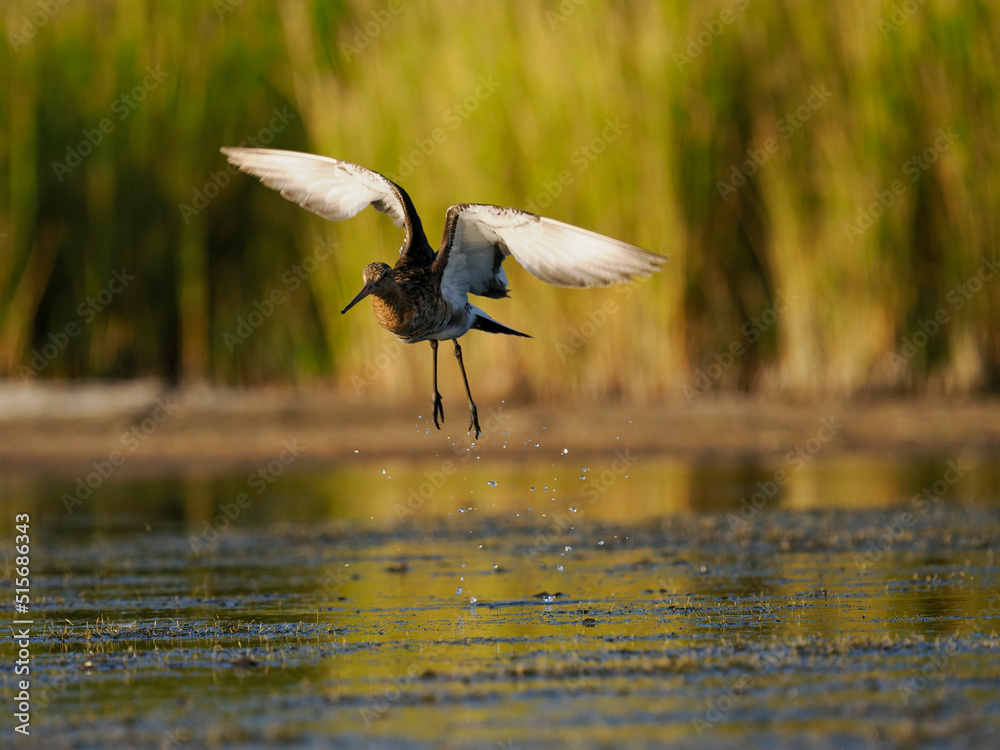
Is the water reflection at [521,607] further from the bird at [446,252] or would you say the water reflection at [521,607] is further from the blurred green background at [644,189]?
the blurred green background at [644,189]

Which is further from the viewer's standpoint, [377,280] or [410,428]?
[410,428]

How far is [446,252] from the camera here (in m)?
6.96

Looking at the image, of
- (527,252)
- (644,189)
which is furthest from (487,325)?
(644,189)

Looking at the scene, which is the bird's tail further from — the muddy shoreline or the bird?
the muddy shoreline

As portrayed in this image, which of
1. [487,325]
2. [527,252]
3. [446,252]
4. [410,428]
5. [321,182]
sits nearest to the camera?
[527,252]

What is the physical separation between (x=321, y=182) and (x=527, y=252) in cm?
131

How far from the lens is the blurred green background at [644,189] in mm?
13969

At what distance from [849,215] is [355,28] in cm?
570

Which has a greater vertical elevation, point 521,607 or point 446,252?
point 446,252

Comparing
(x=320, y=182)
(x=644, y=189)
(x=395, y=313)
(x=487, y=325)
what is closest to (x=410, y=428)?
(x=644, y=189)

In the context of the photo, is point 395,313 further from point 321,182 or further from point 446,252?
point 321,182

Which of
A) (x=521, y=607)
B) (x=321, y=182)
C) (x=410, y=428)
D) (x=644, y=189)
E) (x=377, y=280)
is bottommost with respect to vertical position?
(x=521, y=607)

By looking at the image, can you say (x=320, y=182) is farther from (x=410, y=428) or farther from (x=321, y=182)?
(x=410, y=428)

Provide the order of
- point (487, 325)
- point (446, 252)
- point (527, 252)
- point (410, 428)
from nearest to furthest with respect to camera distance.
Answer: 1. point (527, 252)
2. point (446, 252)
3. point (487, 325)
4. point (410, 428)
